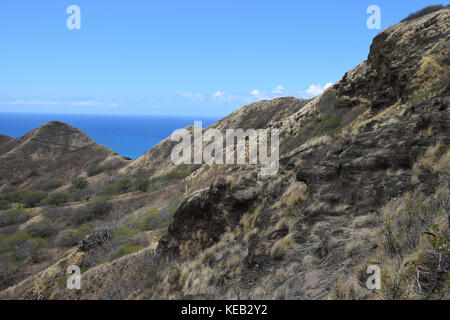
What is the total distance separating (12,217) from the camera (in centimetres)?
2484

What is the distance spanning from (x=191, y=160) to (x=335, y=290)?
32.5 meters

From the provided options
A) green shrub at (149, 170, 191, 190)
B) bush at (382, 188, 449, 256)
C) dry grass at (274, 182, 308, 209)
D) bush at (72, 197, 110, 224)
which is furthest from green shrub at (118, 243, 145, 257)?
green shrub at (149, 170, 191, 190)

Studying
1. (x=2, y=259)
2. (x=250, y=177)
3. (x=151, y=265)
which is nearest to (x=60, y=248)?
(x=2, y=259)

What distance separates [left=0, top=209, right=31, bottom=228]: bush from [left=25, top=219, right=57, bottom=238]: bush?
205 inches

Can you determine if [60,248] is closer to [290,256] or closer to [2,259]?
[2,259]

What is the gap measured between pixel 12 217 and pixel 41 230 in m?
7.09

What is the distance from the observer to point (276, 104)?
133 feet

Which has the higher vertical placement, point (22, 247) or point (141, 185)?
point (141, 185)

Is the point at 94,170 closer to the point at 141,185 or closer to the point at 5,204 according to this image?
the point at 5,204

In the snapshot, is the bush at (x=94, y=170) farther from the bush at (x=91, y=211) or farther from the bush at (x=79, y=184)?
the bush at (x=91, y=211)

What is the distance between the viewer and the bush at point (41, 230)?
66.4ft

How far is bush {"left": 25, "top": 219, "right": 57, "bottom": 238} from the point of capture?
20.2 metres

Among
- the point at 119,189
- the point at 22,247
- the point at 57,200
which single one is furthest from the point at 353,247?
the point at 57,200
